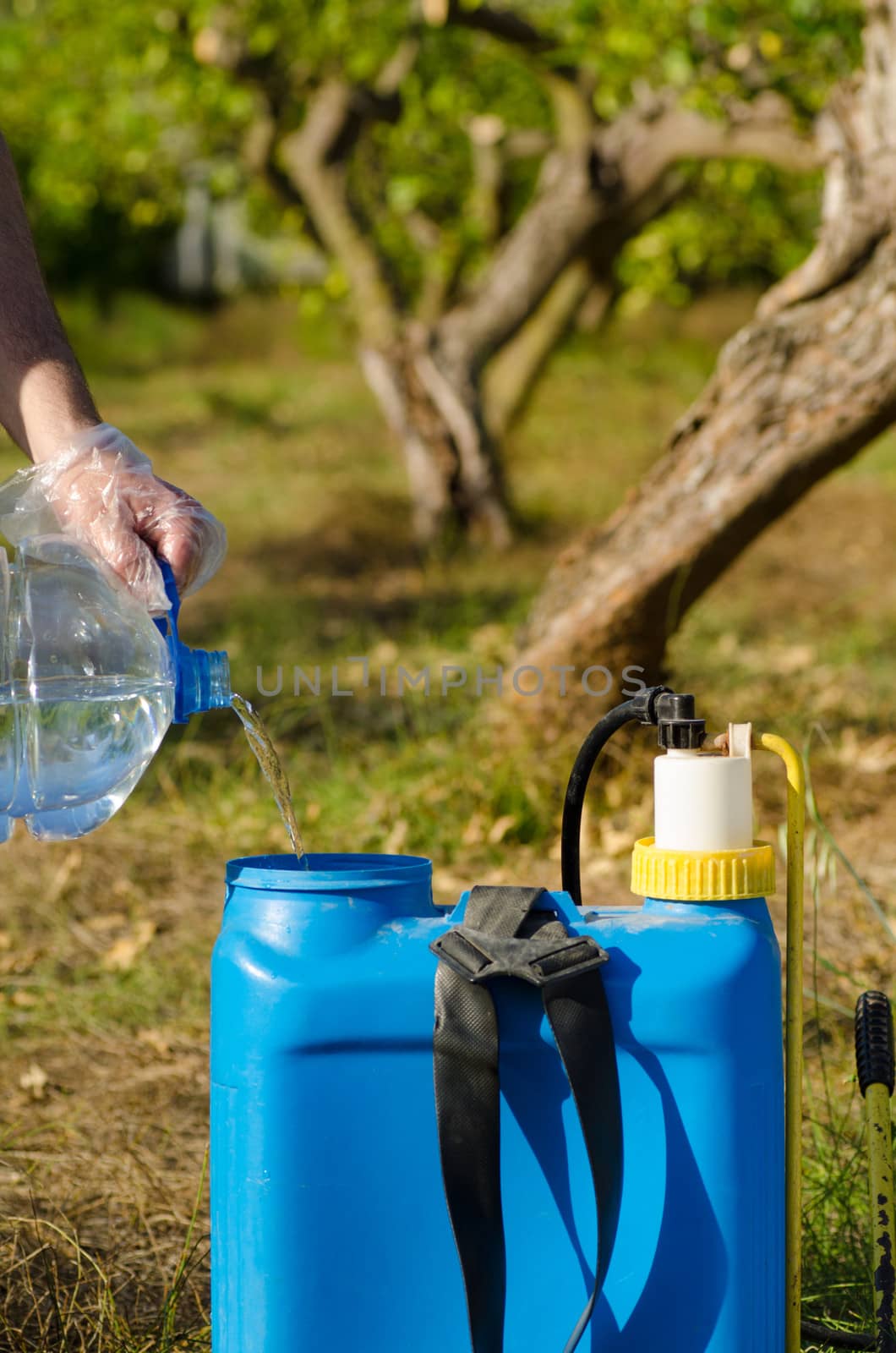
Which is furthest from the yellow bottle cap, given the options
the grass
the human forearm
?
the human forearm

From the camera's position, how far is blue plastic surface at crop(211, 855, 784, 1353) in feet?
4.34

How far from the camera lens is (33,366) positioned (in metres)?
1.69

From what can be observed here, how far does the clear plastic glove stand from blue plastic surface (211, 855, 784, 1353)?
0.39 meters

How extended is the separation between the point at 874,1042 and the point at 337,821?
229 cm

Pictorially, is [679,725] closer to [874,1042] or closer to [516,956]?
[516,956]

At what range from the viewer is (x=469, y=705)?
173 inches

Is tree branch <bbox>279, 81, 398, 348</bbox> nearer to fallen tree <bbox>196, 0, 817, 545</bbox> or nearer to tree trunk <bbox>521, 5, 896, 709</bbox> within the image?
fallen tree <bbox>196, 0, 817, 545</bbox>

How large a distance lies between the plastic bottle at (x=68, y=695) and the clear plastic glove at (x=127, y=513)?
9 cm

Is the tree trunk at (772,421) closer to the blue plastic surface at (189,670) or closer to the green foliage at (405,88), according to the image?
the green foliage at (405,88)

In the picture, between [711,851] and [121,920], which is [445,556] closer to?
[121,920]

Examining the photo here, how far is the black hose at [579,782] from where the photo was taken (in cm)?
149

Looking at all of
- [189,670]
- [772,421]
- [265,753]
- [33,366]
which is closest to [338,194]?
[772,421]

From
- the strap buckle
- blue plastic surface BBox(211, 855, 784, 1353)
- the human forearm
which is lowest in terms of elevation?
blue plastic surface BBox(211, 855, 784, 1353)

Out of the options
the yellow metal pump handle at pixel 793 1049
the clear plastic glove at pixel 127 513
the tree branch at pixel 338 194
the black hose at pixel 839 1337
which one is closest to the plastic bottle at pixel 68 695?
the clear plastic glove at pixel 127 513
